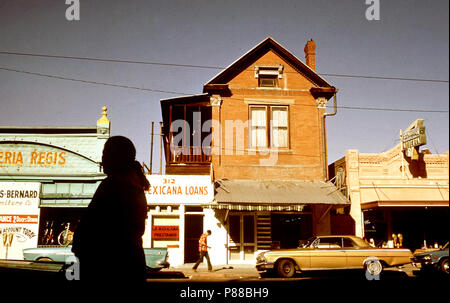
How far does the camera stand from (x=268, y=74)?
19812mm

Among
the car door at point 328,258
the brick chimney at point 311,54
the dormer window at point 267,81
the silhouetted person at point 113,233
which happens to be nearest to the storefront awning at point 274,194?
the car door at point 328,258

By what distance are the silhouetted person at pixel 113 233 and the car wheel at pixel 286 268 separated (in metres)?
12.2

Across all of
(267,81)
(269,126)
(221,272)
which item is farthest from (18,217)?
(267,81)

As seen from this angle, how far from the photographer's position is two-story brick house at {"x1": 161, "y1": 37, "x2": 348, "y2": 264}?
18.2 metres

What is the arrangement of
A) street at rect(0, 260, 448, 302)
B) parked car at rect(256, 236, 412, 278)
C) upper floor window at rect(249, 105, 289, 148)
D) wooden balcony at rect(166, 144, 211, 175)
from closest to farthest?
street at rect(0, 260, 448, 302) < parked car at rect(256, 236, 412, 278) < wooden balcony at rect(166, 144, 211, 175) < upper floor window at rect(249, 105, 289, 148)

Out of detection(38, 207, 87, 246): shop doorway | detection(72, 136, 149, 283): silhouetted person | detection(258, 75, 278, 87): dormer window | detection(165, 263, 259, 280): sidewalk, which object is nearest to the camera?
detection(72, 136, 149, 283): silhouetted person

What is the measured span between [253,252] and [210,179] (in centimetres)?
416

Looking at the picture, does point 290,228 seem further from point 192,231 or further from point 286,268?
point 192,231

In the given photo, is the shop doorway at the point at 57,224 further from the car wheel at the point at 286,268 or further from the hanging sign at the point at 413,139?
the hanging sign at the point at 413,139

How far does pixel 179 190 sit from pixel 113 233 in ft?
53.2

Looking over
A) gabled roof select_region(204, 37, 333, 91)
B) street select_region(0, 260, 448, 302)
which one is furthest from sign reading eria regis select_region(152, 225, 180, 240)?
gabled roof select_region(204, 37, 333, 91)

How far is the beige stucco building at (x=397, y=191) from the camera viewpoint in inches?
769

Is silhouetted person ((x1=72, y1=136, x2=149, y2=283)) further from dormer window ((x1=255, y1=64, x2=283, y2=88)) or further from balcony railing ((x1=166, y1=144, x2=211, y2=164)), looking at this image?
dormer window ((x1=255, y1=64, x2=283, y2=88))
